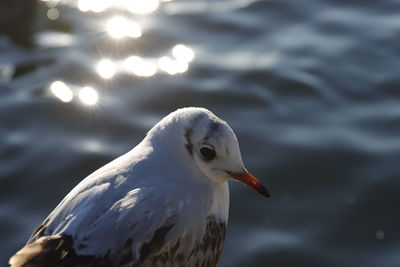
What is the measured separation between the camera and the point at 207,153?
502cm

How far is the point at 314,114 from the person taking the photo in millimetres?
8023

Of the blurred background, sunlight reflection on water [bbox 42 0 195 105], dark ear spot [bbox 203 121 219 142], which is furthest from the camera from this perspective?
sunlight reflection on water [bbox 42 0 195 105]

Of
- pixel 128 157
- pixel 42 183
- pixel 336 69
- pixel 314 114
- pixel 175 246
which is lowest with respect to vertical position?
pixel 175 246

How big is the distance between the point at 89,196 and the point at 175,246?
0.57 m

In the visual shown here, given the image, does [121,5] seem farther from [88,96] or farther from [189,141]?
[189,141]

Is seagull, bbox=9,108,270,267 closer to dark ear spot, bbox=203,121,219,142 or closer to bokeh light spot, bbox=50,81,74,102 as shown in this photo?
dark ear spot, bbox=203,121,219,142

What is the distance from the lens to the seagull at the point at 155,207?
4523mm

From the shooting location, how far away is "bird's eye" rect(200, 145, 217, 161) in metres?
4.99

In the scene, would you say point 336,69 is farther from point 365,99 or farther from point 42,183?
point 42,183

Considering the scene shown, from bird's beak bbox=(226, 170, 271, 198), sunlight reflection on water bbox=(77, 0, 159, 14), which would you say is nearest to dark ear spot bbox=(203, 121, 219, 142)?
bird's beak bbox=(226, 170, 271, 198)


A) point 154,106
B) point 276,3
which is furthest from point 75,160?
point 276,3

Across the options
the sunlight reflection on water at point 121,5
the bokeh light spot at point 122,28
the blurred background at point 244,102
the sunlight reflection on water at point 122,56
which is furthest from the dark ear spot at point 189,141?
the sunlight reflection on water at point 121,5

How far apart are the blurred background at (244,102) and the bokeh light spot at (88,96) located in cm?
2

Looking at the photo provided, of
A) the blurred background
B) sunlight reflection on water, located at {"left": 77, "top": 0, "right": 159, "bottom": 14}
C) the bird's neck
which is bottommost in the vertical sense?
the bird's neck
